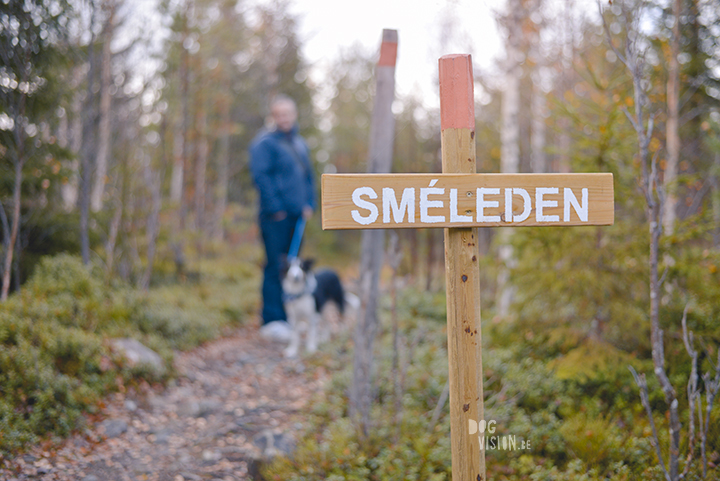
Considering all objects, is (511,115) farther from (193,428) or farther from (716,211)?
(193,428)

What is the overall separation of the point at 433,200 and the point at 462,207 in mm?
128

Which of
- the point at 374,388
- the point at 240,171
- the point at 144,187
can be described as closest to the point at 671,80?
the point at 374,388

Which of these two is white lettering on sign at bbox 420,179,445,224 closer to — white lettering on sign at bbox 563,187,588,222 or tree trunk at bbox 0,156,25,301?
white lettering on sign at bbox 563,187,588,222

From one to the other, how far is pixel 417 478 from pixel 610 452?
1.19 m

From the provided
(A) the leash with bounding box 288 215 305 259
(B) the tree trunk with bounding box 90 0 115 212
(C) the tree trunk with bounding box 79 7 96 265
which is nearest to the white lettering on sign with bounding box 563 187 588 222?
(A) the leash with bounding box 288 215 305 259

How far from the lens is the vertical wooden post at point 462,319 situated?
1839 mm

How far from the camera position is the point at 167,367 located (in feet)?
13.9

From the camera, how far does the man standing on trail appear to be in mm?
5547

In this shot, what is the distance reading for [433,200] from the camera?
70.6 inches

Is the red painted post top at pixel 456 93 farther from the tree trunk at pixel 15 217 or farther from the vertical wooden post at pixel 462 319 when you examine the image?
the tree trunk at pixel 15 217

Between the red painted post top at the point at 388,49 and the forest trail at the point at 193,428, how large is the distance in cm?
289

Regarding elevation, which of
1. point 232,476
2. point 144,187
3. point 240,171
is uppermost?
point 240,171

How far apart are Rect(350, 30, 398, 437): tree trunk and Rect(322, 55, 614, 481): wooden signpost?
136 cm

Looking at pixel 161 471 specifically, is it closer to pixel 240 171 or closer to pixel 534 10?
pixel 534 10
